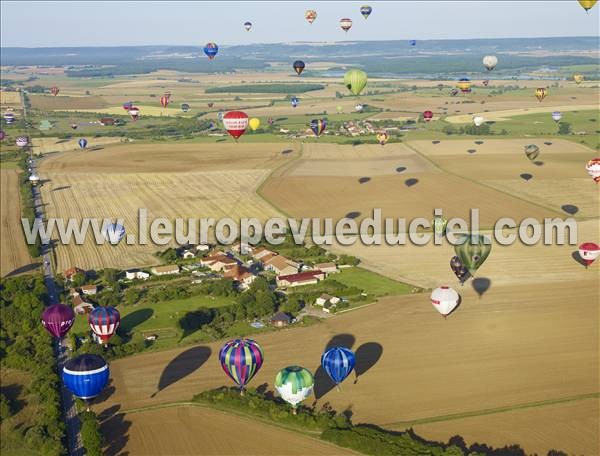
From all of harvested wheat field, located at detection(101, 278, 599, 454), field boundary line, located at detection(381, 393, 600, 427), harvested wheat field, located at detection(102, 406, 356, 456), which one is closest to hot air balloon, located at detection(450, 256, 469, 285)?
harvested wheat field, located at detection(101, 278, 599, 454)

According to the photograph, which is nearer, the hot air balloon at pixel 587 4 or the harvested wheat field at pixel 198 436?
the harvested wheat field at pixel 198 436

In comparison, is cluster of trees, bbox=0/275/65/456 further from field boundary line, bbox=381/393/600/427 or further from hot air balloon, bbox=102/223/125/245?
field boundary line, bbox=381/393/600/427

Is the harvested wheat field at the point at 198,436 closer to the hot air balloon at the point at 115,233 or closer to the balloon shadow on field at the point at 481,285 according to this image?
the balloon shadow on field at the point at 481,285

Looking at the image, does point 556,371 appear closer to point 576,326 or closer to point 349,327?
point 576,326

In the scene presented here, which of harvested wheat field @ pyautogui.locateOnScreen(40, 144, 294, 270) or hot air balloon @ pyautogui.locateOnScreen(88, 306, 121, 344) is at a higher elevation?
harvested wheat field @ pyautogui.locateOnScreen(40, 144, 294, 270)

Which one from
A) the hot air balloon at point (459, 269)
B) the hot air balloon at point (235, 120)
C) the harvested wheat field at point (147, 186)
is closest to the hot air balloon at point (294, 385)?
the hot air balloon at point (459, 269)

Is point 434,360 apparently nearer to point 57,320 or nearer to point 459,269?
point 459,269

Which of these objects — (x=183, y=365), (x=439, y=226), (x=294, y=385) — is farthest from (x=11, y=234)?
(x=294, y=385)

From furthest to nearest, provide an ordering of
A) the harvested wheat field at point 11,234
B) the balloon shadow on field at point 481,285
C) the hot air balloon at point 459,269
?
1. the harvested wheat field at point 11,234
2. the balloon shadow on field at point 481,285
3. the hot air balloon at point 459,269
